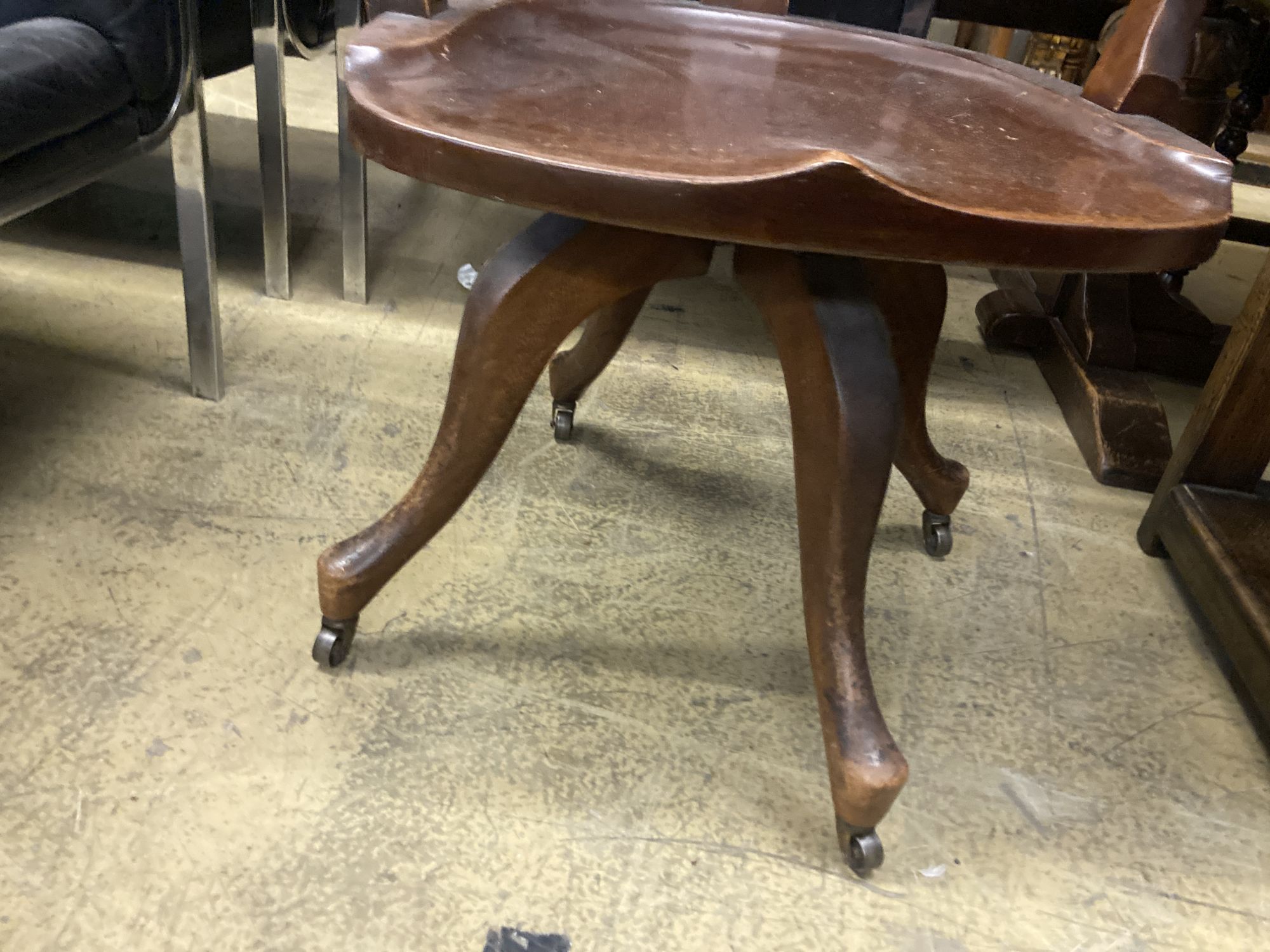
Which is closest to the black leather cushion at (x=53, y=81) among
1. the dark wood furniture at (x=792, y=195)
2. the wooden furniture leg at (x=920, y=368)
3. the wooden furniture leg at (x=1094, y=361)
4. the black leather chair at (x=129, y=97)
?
the black leather chair at (x=129, y=97)

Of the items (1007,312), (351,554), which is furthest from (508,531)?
(1007,312)

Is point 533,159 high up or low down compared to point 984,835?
up

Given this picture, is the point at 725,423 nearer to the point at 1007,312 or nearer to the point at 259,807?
the point at 1007,312

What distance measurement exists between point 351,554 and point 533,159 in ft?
1.43

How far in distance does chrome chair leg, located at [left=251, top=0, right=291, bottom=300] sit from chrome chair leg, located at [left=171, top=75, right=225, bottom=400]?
208mm

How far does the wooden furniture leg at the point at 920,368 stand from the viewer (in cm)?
101

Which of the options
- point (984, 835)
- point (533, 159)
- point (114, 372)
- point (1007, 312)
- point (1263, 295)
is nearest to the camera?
point (533, 159)

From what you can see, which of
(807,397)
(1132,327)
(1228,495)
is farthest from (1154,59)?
(1132,327)

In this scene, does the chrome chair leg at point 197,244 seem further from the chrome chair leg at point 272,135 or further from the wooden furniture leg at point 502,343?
the wooden furniture leg at point 502,343

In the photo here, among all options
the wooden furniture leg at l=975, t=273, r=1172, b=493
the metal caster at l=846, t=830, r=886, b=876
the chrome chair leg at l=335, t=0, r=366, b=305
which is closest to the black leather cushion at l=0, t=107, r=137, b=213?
the chrome chair leg at l=335, t=0, r=366, b=305

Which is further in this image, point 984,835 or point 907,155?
point 984,835

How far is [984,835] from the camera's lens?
859 millimetres

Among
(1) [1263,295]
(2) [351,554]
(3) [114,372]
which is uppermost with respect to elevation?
(1) [1263,295]

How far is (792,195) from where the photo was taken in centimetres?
60
